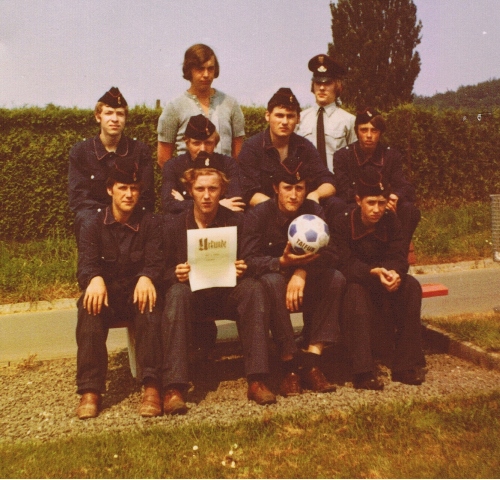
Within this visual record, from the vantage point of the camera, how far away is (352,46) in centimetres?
2639

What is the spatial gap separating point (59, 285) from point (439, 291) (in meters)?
5.73

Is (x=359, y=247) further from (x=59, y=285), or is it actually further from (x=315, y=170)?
(x=59, y=285)

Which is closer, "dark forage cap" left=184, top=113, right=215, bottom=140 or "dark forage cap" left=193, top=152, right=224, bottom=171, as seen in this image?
"dark forage cap" left=193, top=152, right=224, bottom=171

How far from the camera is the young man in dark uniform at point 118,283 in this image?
4.89 m

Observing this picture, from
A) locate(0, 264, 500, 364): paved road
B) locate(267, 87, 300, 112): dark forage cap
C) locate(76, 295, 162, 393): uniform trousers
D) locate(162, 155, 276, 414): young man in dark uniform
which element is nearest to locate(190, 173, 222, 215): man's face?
locate(162, 155, 276, 414): young man in dark uniform

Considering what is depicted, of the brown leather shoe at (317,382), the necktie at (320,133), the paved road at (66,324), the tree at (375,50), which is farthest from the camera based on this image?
the tree at (375,50)

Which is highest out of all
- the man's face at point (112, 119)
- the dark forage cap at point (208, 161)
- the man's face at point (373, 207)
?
the man's face at point (112, 119)

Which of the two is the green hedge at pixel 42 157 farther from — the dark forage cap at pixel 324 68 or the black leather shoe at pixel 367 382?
the black leather shoe at pixel 367 382

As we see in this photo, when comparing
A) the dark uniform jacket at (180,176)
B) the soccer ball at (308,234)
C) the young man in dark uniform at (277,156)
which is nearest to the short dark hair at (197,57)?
the young man in dark uniform at (277,156)

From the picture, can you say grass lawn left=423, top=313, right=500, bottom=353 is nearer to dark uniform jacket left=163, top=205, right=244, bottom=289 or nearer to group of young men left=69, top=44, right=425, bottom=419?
group of young men left=69, top=44, right=425, bottom=419

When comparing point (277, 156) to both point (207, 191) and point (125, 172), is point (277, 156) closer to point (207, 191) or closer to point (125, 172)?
point (207, 191)

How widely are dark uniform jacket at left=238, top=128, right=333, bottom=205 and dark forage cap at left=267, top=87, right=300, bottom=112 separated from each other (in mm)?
304

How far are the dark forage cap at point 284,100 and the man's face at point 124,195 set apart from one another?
4.49 ft

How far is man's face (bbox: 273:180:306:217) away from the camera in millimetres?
5309
